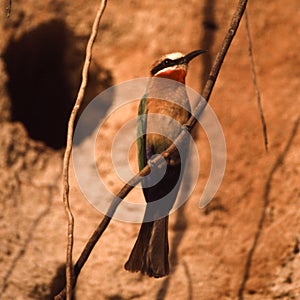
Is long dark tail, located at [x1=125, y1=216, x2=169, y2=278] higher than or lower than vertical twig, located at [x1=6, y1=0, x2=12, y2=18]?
lower

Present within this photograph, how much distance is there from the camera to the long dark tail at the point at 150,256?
6.63 ft

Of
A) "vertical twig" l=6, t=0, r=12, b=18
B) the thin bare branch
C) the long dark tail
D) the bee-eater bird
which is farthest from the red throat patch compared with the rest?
"vertical twig" l=6, t=0, r=12, b=18

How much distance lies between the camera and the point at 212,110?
105 inches

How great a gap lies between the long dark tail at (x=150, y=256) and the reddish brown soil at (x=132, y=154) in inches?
27.1

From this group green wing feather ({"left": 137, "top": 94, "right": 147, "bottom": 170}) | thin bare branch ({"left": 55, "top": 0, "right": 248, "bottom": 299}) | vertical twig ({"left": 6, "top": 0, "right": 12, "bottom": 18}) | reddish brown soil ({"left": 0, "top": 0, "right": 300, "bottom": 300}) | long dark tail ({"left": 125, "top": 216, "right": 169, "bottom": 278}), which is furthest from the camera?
reddish brown soil ({"left": 0, "top": 0, "right": 300, "bottom": 300})

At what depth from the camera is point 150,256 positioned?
203 cm

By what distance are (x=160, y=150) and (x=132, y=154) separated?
68 cm

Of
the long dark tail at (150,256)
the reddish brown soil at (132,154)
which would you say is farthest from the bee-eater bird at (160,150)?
the reddish brown soil at (132,154)

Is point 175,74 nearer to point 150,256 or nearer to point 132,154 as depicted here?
point 150,256

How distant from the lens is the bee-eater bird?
6.66 feet

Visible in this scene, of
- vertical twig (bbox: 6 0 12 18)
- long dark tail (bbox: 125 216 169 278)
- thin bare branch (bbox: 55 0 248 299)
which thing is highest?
vertical twig (bbox: 6 0 12 18)

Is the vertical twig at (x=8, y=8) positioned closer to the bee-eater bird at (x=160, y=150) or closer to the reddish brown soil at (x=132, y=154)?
the reddish brown soil at (x=132, y=154)

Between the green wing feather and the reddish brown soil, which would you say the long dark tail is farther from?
the reddish brown soil

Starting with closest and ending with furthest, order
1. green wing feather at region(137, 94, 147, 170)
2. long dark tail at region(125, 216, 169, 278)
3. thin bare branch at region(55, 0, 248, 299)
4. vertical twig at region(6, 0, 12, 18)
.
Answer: thin bare branch at region(55, 0, 248, 299)
long dark tail at region(125, 216, 169, 278)
green wing feather at region(137, 94, 147, 170)
vertical twig at region(6, 0, 12, 18)
